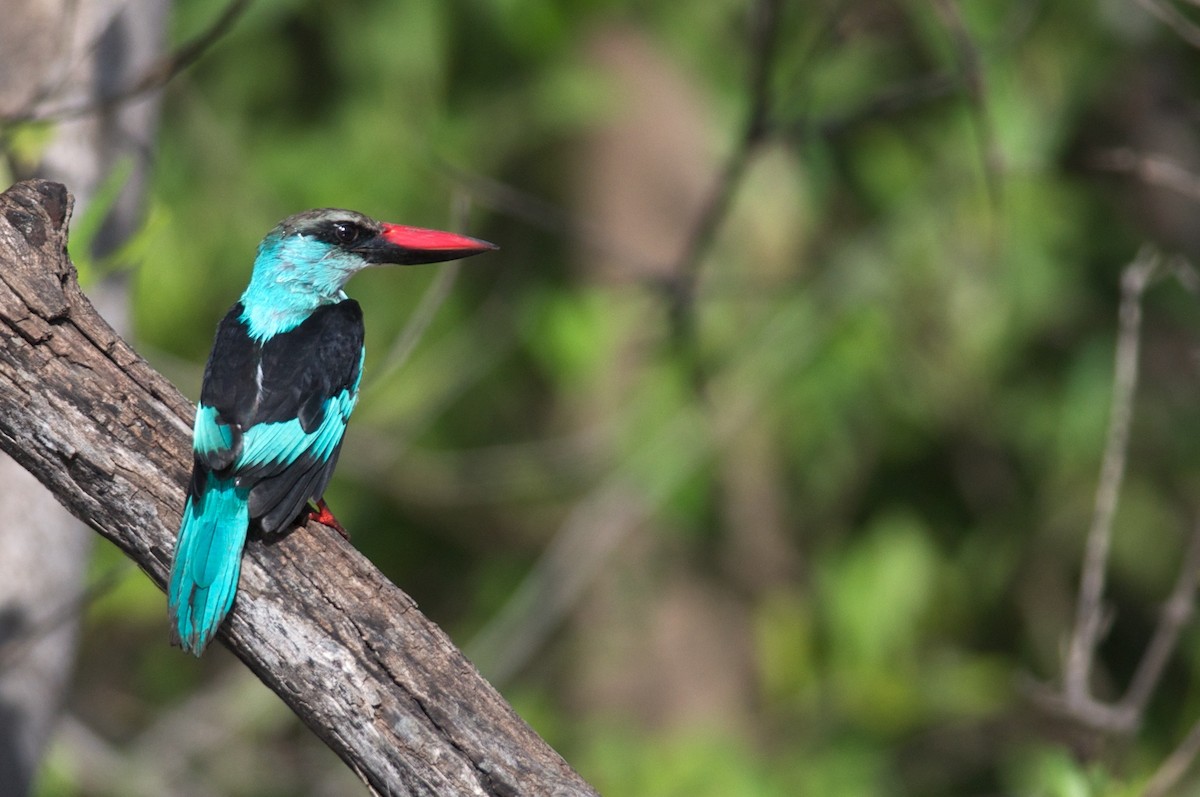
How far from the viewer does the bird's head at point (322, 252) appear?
2.84 metres

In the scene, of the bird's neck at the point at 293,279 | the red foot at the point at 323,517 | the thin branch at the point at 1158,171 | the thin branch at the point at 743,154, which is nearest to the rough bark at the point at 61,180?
the bird's neck at the point at 293,279

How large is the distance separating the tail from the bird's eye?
3.10ft

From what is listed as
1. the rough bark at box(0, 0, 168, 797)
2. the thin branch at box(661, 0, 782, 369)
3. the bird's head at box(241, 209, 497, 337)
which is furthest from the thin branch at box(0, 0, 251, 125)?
the thin branch at box(661, 0, 782, 369)

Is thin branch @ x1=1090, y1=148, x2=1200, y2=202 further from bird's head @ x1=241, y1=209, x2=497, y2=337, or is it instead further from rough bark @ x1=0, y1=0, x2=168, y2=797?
rough bark @ x1=0, y1=0, x2=168, y2=797

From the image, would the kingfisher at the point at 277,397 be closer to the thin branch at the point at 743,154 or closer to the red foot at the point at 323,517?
the red foot at the point at 323,517

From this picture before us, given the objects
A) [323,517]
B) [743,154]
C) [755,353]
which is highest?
[323,517]

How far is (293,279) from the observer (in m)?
2.89

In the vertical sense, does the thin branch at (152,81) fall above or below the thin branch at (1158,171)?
above

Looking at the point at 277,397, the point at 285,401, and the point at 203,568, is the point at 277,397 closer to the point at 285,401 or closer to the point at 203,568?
the point at 285,401

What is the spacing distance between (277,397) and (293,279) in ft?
1.74

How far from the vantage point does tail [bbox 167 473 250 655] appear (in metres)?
1.96

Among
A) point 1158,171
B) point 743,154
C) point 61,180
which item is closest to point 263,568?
point 61,180

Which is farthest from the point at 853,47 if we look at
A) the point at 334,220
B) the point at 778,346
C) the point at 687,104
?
the point at 334,220

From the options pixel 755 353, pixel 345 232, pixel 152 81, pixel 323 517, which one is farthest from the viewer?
pixel 755 353
